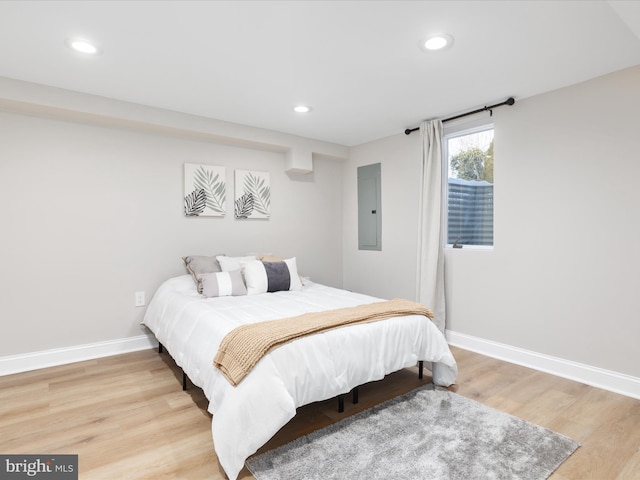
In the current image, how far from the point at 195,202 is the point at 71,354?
5.80 feet

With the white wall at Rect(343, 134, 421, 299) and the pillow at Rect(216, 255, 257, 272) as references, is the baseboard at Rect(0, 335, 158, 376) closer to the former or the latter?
the pillow at Rect(216, 255, 257, 272)

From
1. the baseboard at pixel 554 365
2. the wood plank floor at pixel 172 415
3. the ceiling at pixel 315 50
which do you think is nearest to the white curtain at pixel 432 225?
the baseboard at pixel 554 365

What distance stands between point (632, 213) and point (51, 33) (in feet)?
13.0

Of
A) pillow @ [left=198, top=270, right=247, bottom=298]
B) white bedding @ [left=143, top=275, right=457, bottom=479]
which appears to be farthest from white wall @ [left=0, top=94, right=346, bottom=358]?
pillow @ [left=198, top=270, right=247, bottom=298]

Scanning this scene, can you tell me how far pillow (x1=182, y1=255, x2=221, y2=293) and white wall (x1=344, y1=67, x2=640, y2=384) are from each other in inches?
93.7

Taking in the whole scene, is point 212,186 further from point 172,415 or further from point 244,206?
point 172,415

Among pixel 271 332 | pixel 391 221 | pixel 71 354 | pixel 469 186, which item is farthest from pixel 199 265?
pixel 469 186

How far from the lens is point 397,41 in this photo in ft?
7.14

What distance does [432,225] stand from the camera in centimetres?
365

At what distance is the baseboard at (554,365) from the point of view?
8.31 feet

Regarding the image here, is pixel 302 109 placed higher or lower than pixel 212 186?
higher

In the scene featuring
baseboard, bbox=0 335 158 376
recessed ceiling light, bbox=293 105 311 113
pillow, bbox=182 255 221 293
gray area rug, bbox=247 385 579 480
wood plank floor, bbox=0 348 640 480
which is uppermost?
recessed ceiling light, bbox=293 105 311 113

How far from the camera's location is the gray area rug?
1.69m

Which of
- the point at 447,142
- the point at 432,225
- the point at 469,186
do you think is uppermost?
the point at 447,142
